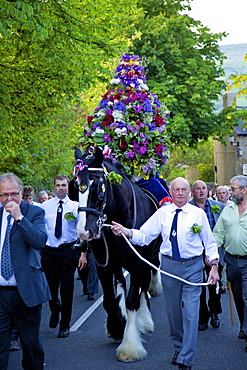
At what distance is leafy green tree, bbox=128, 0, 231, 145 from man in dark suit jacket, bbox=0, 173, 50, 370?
2218cm

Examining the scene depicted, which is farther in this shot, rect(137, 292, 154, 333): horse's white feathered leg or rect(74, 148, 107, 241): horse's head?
rect(137, 292, 154, 333): horse's white feathered leg

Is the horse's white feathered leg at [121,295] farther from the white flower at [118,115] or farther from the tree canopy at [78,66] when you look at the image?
the tree canopy at [78,66]

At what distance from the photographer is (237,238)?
7.54 metres

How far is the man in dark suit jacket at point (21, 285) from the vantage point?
17.5 ft

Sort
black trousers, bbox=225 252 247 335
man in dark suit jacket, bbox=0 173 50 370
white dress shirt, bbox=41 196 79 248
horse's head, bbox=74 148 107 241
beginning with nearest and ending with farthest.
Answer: man in dark suit jacket, bbox=0 173 50 370 → horse's head, bbox=74 148 107 241 → black trousers, bbox=225 252 247 335 → white dress shirt, bbox=41 196 79 248

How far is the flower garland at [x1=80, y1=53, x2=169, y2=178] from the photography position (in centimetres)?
853

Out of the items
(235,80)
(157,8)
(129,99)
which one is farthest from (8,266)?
(157,8)

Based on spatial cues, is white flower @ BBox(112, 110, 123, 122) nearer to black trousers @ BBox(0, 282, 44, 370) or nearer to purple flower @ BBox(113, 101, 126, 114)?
purple flower @ BBox(113, 101, 126, 114)

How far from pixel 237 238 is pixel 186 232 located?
52.1 inches

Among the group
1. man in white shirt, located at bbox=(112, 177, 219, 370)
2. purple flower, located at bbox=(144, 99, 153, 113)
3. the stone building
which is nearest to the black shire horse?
man in white shirt, located at bbox=(112, 177, 219, 370)

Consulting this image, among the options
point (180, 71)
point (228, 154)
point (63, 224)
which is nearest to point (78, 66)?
point (63, 224)

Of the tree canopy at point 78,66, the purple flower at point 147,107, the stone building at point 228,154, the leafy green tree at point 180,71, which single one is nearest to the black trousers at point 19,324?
the purple flower at point 147,107

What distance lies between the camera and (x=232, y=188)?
24.8ft

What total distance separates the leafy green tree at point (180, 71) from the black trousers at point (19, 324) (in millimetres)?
22339
